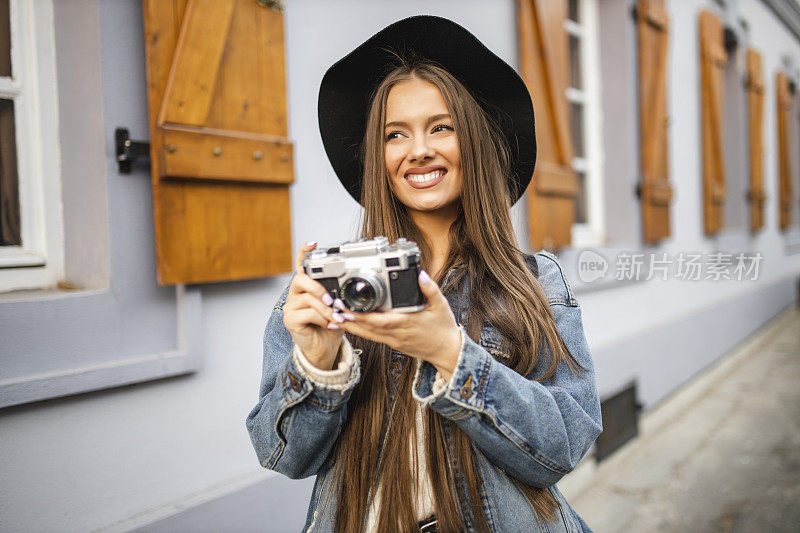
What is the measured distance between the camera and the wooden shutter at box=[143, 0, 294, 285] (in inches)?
72.2

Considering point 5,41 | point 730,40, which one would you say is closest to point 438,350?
point 5,41

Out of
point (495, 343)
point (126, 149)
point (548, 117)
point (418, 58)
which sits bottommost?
point (495, 343)

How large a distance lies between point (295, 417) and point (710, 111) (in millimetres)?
6121

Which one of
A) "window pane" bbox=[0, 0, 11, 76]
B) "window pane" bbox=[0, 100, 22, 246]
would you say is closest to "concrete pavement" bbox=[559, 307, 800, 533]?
"window pane" bbox=[0, 100, 22, 246]

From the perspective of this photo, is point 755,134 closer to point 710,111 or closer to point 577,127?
point 710,111

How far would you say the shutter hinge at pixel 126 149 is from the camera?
6.00 ft

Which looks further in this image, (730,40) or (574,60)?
(730,40)

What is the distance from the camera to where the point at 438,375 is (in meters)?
1.16

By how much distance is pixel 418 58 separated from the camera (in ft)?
4.94

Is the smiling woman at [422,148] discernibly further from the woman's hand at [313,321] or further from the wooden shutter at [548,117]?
the wooden shutter at [548,117]

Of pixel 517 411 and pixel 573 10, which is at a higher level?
pixel 573 10

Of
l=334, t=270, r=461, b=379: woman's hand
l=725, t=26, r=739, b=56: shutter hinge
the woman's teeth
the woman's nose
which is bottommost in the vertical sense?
l=334, t=270, r=461, b=379: woman's hand

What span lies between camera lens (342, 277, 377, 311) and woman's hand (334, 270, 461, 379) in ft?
Result: 0.06

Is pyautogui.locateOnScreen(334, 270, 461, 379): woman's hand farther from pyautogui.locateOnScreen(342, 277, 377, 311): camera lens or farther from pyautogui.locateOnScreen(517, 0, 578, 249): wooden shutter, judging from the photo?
pyautogui.locateOnScreen(517, 0, 578, 249): wooden shutter
